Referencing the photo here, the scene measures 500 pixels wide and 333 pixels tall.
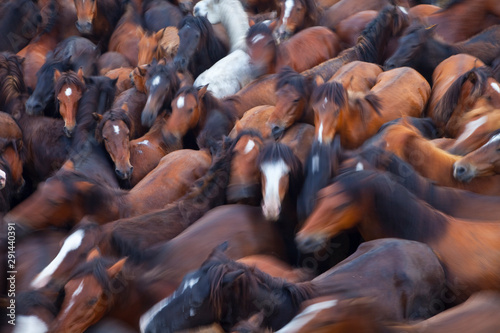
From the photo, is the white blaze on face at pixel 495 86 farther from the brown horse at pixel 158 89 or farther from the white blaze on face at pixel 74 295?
the white blaze on face at pixel 74 295

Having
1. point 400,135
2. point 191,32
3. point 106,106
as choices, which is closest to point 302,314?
point 400,135

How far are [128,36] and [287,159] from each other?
3.38 meters

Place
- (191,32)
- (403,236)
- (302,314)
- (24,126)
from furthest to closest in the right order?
1. (191,32)
2. (24,126)
3. (403,236)
4. (302,314)

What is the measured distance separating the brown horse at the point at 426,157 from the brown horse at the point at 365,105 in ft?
0.92

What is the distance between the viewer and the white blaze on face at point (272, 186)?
305 cm

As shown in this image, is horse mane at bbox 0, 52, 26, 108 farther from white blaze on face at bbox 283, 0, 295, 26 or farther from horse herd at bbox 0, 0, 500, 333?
white blaze on face at bbox 283, 0, 295, 26

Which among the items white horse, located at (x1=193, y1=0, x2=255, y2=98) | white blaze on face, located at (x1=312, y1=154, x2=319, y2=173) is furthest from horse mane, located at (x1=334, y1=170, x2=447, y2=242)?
white horse, located at (x1=193, y1=0, x2=255, y2=98)

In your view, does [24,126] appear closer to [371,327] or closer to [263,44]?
[263,44]

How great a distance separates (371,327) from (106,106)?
323 cm

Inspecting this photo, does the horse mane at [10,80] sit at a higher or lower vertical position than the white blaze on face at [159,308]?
lower

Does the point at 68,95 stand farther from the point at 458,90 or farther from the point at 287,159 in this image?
the point at 458,90

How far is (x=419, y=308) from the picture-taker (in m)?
2.45

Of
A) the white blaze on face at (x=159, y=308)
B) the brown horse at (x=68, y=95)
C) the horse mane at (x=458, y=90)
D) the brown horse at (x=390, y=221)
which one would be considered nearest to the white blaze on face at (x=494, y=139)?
the brown horse at (x=390, y=221)

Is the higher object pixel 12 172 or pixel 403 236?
pixel 403 236
